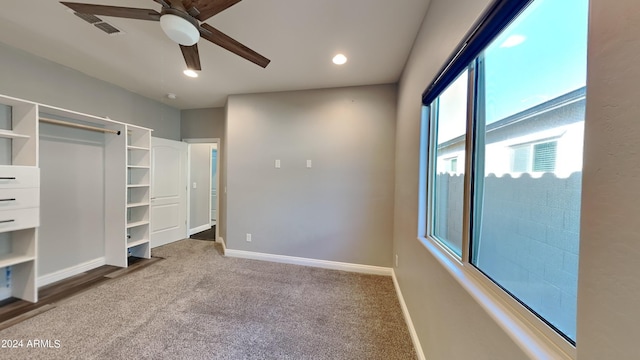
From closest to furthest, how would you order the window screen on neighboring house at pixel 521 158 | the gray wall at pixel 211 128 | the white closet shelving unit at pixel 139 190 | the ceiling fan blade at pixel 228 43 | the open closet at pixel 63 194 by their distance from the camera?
the window screen on neighboring house at pixel 521 158, the ceiling fan blade at pixel 228 43, the open closet at pixel 63 194, the white closet shelving unit at pixel 139 190, the gray wall at pixel 211 128

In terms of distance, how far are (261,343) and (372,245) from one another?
1.78m

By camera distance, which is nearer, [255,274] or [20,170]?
[20,170]

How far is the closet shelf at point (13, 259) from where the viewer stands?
2.05 m

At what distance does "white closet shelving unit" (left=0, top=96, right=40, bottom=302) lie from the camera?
6.82 ft

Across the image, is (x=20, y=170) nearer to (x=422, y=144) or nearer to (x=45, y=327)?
(x=45, y=327)

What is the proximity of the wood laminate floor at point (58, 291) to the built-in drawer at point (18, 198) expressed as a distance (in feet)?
3.04

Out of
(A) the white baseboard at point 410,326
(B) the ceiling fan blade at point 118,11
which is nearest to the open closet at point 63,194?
(B) the ceiling fan blade at point 118,11

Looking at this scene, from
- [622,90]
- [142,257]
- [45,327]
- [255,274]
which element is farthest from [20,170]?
[622,90]

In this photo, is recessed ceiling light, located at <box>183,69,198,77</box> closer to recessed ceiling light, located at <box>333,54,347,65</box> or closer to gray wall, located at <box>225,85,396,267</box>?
gray wall, located at <box>225,85,396,267</box>

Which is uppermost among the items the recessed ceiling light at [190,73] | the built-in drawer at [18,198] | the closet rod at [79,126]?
the recessed ceiling light at [190,73]

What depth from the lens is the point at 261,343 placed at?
1767 millimetres

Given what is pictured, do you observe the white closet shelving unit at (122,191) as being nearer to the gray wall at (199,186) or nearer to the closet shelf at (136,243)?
the closet shelf at (136,243)

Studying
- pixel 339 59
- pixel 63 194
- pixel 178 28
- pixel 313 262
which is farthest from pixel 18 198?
pixel 339 59

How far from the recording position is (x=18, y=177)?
2.08 meters
